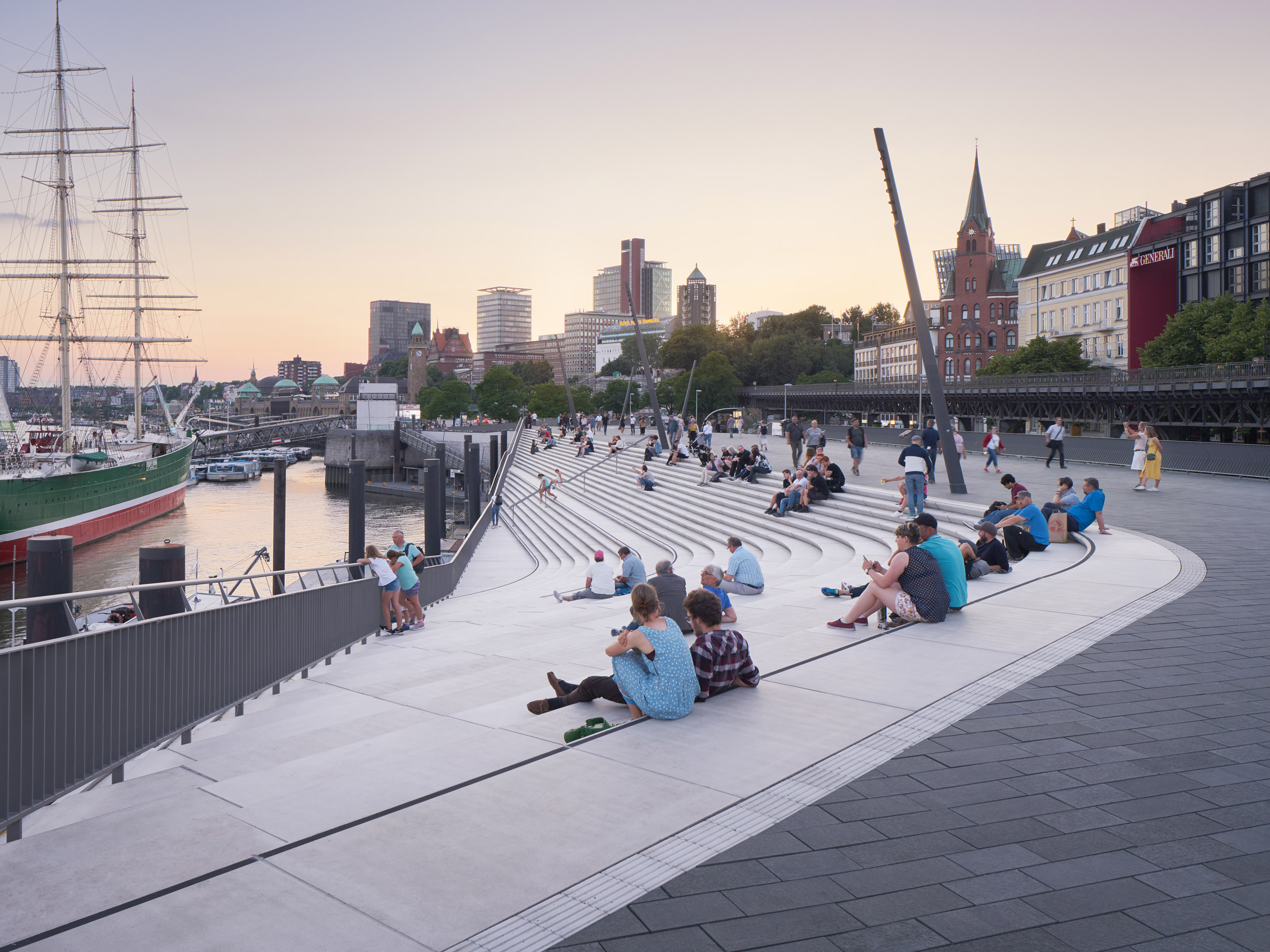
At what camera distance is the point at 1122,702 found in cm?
652

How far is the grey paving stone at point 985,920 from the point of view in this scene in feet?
11.9

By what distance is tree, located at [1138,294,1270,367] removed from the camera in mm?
49562

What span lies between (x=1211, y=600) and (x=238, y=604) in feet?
33.0

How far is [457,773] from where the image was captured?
18.1ft

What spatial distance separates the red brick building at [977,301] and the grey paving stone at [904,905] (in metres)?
112

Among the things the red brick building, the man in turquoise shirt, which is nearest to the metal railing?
the man in turquoise shirt

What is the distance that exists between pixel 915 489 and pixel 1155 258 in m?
65.3

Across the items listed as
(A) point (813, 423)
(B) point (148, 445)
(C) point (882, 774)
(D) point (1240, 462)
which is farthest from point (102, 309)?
(C) point (882, 774)

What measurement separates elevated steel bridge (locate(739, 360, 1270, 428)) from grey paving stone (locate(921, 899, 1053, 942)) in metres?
44.4

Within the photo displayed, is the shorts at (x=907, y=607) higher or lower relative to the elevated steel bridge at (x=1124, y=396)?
lower

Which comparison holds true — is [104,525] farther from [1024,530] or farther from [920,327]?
[1024,530]

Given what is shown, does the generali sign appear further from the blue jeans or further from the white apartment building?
the blue jeans

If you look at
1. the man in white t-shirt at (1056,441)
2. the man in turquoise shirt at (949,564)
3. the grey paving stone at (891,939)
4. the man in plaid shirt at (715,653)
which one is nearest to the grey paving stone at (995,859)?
the grey paving stone at (891,939)

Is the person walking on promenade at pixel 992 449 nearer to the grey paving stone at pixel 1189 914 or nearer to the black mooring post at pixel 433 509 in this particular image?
the black mooring post at pixel 433 509
